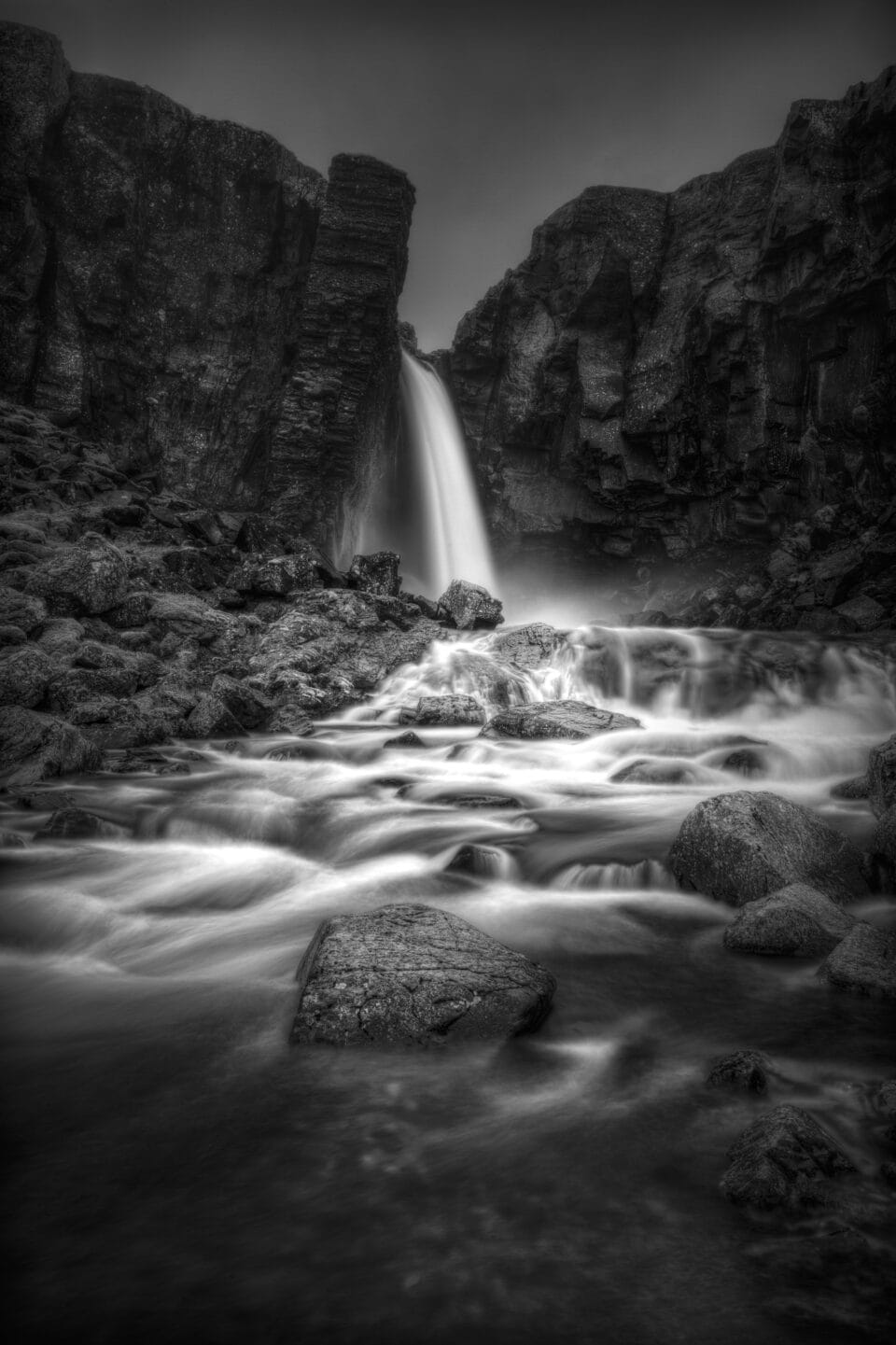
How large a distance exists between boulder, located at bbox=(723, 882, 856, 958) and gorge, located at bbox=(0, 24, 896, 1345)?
22 mm

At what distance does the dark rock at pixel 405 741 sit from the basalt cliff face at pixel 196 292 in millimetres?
15308

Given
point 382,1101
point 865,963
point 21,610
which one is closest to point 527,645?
point 21,610

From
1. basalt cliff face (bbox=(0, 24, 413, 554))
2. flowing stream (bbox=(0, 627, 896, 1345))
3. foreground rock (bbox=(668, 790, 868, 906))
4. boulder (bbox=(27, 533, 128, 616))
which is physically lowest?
flowing stream (bbox=(0, 627, 896, 1345))

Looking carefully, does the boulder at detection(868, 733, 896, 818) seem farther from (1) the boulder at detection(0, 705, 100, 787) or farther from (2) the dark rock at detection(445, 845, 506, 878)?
(1) the boulder at detection(0, 705, 100, 787)

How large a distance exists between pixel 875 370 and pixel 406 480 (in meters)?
15.8

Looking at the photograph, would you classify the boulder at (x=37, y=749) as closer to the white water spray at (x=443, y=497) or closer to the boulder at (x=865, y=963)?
the boulder at (x=865, y=963)

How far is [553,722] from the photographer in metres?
11.5

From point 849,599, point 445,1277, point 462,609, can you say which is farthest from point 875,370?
point 445,1277

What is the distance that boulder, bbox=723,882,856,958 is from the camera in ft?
13.2

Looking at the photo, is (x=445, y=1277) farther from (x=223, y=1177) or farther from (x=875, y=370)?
(x=875, y=370)

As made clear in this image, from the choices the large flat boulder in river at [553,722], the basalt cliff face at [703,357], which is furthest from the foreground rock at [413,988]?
the basalt cliff face at [703,357]

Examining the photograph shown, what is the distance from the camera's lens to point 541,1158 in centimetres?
247

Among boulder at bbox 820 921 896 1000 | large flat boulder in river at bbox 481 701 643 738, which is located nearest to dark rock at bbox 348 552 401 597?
large flat boulder in river at bbox 481 701 643 738

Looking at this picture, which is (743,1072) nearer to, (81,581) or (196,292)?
(81,581)
